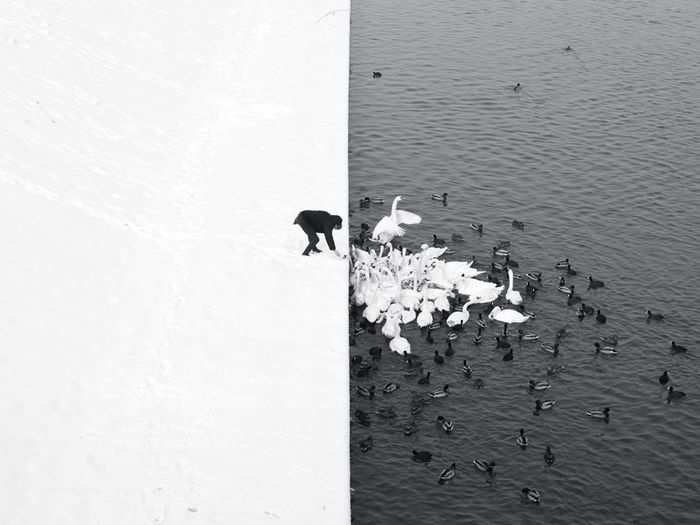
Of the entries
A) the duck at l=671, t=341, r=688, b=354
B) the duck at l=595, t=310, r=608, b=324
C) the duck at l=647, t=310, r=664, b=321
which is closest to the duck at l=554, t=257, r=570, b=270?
the duck at l=595, t=310, r=608, b=324

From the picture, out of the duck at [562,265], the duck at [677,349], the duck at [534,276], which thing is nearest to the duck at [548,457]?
the duck at [677,349]

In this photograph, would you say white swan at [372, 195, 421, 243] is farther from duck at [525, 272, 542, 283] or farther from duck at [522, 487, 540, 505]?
duck at [522, 487, 540, 505]

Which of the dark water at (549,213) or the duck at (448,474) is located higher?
the dark water at (549,213)

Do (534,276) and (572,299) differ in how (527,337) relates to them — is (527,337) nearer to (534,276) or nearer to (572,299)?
(572,299)

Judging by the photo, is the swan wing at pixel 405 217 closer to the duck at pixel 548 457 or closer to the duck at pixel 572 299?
the duck at pixel 572 299

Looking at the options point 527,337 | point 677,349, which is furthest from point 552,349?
point 677,349

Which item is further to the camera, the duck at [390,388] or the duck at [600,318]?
the duck at [600,318]

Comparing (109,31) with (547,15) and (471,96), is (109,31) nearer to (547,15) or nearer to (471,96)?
(471,96)
